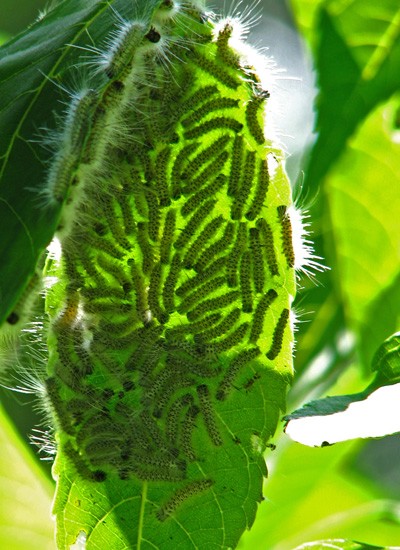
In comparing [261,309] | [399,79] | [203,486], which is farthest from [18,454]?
[399,79]

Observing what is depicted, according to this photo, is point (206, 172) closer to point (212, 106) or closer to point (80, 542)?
point (212, 106)

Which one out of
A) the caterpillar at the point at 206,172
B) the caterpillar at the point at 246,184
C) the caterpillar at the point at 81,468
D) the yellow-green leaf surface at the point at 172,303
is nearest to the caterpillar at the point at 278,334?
the yellow-green leaf surface at the point at 172,303

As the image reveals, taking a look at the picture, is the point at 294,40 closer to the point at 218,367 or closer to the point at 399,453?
the point at 218,367

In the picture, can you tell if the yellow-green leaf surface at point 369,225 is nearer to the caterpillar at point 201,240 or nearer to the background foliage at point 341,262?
the background foliage at point 341,262

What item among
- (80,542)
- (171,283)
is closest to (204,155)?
(171,283)

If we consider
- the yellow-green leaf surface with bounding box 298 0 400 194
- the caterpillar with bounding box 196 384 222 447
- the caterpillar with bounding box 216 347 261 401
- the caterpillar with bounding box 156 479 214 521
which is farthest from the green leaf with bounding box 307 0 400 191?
the caterpillar with bounding box 156 479 214 521

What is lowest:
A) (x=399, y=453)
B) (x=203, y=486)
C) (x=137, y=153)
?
(x=399, y=453)

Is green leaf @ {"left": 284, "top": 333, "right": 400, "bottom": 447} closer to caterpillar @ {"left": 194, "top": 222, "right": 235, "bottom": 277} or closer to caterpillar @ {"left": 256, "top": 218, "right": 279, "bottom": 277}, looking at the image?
caterpillar @ {"left": 256, "top": 218, "right": 279, "bottom": 277}
